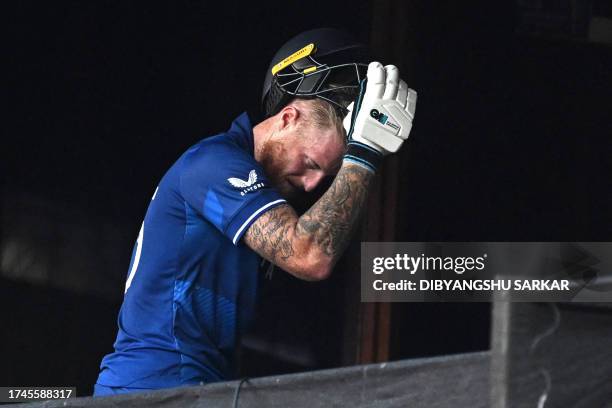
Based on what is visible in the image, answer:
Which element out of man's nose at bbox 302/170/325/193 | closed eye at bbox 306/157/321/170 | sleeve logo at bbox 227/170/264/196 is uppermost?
closed eye at bbox 306/157/321/170

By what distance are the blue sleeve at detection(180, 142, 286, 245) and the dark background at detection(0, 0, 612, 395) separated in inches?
80.0

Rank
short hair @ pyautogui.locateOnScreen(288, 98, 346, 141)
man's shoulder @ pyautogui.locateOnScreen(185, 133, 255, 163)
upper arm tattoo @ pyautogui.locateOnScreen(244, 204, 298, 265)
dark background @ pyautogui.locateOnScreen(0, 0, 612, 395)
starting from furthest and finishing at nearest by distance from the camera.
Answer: dark background @ pyautogui.locateOnScreen(0, 0, 612, 395)
short hair @ pyautogui.locateOnScreen(288, 98, 346, 141)
man's shoulder @ pyautogui.locateOnScreen(185, 133, 255, 163)
upper arm tattoo @ pyautogui.locateOnScreen(244, 204, 298, 265)

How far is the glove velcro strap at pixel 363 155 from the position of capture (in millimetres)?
2096

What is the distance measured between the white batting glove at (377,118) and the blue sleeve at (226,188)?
20 centimetres

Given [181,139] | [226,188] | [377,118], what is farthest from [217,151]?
[181,139]

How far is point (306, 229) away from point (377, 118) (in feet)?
0.96

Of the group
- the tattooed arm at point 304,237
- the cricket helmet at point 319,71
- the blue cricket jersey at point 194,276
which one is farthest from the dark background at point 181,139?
A: the tattooed arm at point 304,237

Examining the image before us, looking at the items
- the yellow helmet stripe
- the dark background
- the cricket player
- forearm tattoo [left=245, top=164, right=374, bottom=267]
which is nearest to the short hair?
the cricket player

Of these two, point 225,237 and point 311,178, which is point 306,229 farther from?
point 311,178

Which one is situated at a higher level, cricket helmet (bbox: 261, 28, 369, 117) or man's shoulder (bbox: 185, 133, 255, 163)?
cricket helmet (bbox: 261, 28, 369, 117)

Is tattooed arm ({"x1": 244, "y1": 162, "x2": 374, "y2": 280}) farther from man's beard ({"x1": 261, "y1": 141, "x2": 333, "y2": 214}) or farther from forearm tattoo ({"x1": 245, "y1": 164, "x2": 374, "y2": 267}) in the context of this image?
man's beard ({"x1": 261, "y1": 141, "x2": 333, "y2": 214})

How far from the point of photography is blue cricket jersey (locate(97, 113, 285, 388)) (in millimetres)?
2018

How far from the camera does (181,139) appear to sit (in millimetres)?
4113

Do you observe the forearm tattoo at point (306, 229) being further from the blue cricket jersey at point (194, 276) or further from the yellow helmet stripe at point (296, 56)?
the yellow helmet stripe at point (296, 56)
